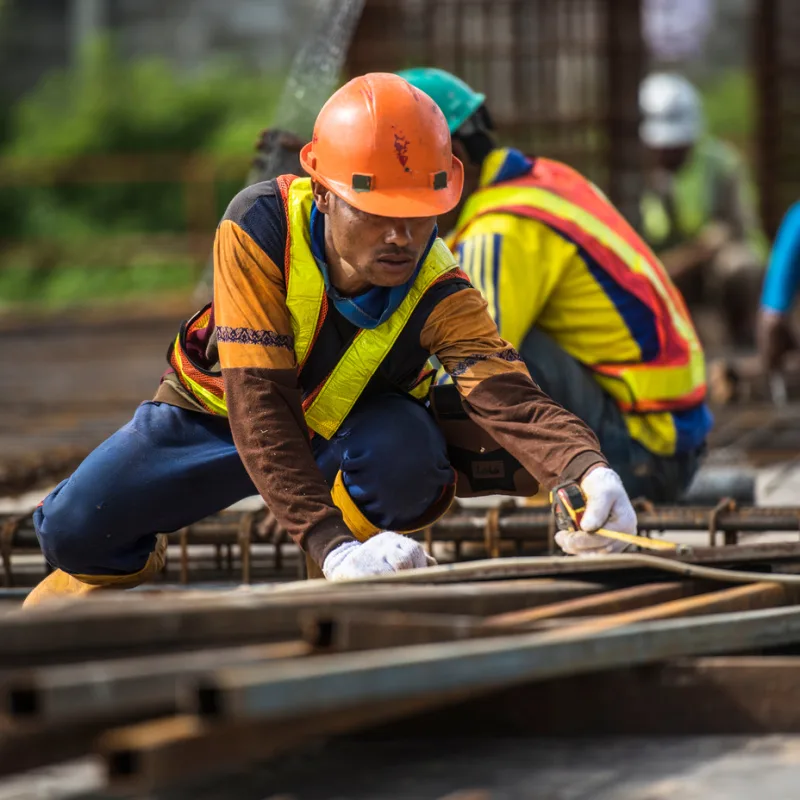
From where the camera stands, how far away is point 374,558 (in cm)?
306

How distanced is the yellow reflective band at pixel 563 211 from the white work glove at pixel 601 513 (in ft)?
4.44

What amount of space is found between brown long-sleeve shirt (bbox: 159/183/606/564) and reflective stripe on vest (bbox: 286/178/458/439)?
3 centimetres

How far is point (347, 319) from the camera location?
137 inches

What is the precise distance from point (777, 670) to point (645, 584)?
46 centimetres

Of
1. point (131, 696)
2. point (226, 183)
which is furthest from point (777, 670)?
point (226, 183)

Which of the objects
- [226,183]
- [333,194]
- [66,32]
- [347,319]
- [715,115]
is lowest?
[347,319]

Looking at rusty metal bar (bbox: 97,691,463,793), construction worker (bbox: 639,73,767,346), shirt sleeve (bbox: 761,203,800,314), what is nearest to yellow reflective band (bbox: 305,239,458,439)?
rusty metal bar (bbox: 97,691,463,793)

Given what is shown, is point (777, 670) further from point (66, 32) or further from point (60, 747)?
point (66, 32)

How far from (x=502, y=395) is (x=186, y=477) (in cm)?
76

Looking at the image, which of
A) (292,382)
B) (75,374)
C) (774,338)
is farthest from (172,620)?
(75,374)

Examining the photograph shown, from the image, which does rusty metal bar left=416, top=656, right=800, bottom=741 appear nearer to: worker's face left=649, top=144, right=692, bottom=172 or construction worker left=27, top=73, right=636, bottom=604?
construction worker left=27, top=73, right=636, bottom=604

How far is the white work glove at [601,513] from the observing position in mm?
3178

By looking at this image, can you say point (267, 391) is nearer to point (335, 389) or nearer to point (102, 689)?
point (335, 389)

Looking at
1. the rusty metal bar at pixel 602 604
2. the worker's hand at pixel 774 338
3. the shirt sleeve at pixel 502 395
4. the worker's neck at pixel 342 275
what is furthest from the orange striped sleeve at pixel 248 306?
the worker's hand at pixel 774 338
